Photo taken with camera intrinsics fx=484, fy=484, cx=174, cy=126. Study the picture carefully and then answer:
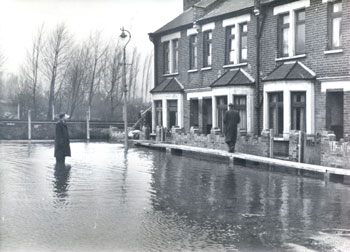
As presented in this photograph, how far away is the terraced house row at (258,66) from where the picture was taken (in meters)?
18.6

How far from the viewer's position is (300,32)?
20219 millimetres

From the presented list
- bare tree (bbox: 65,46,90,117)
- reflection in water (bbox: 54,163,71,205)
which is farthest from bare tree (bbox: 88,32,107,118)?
reflection in water (bbox: 54,163,71,205)

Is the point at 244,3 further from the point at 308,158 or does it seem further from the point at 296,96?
the point at 308,158

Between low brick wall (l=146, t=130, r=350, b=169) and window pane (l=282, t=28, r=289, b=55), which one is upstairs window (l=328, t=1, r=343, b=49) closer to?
window pane (l=282, t=28, r=289, b=55)

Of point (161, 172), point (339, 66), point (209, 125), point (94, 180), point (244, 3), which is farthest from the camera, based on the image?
point (209, 125)

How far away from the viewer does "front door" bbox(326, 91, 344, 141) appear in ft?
61.2

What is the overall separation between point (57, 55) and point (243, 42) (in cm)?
1210

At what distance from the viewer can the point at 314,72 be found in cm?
1917

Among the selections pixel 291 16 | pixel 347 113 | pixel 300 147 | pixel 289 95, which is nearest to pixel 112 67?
pixel 291 16

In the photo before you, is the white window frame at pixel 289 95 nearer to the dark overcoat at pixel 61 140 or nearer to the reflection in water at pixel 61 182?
the dark overcoat at pixel 61 140

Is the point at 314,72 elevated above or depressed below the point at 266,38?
below

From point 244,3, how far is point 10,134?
77.1 feet

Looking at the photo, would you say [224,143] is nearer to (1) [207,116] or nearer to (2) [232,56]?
(2) [232,56]

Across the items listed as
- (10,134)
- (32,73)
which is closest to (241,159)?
(32,73)
